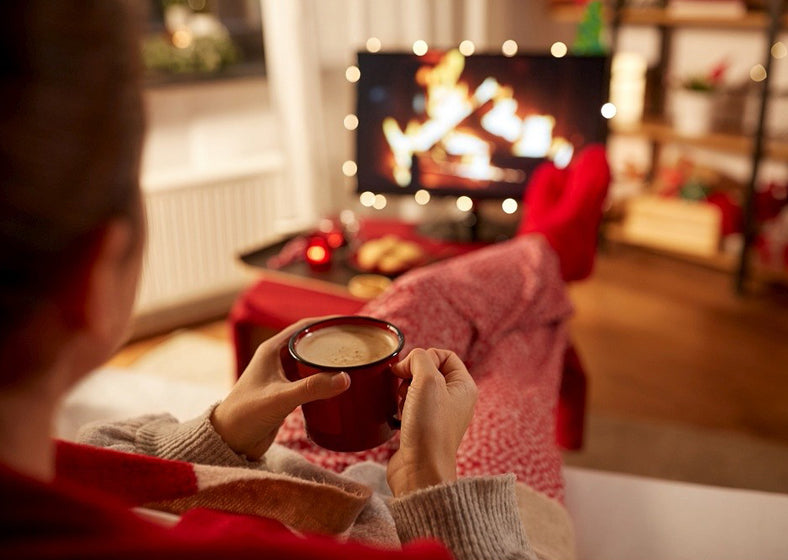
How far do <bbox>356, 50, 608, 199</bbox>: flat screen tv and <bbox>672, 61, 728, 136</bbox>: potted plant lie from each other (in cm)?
115

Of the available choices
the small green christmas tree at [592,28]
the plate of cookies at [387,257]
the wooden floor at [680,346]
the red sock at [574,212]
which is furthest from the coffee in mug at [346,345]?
the small green christmas tree at [592,28]

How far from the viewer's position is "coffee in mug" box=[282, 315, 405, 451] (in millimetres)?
689

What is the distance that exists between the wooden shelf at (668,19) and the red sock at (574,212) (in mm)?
1484

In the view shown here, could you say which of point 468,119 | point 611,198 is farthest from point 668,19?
point 468,119

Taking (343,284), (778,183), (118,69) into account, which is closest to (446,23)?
(778,183)

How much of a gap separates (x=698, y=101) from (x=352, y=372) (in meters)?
2.58

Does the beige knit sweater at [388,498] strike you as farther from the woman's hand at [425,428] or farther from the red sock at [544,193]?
the red sock at [544,193]

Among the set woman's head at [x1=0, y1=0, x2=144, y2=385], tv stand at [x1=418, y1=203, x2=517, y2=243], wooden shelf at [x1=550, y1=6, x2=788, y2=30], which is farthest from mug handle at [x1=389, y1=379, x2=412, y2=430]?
wooden shelf at [x1=550, y1=6, x2=788, y2=30]

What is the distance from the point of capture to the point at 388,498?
817 mm

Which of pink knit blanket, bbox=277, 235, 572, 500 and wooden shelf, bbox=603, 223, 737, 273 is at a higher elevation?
pink knit blanket, bbox=277, 235, 572, 500

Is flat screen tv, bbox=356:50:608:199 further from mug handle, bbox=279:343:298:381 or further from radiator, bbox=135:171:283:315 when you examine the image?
mug handle, bbox=279:343:298:381

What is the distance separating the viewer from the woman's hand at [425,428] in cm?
68

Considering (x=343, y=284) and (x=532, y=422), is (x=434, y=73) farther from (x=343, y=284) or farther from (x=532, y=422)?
(x=532, y=422)

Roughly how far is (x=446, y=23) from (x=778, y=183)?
132 centimetres
